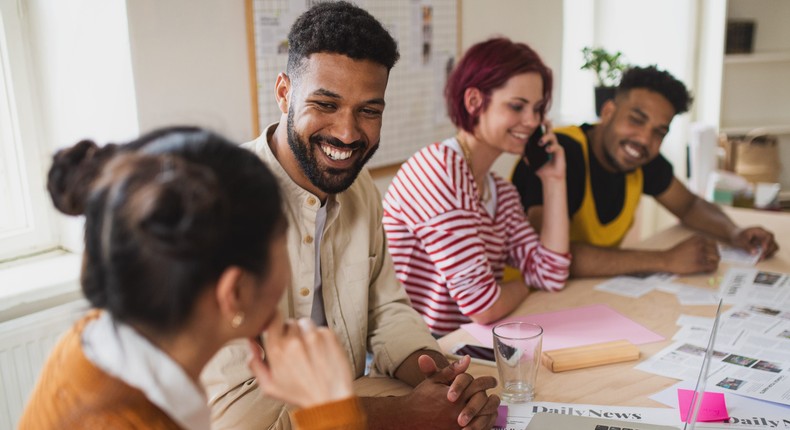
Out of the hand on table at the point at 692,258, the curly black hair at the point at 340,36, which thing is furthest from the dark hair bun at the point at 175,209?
the hand on table at the point at 692,258

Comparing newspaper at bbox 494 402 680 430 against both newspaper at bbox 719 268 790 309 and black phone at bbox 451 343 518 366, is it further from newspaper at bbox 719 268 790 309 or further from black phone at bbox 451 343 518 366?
newspaper at bbox 719 268 790 309

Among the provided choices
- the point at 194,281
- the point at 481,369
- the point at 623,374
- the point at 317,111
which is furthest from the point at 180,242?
the point at 623,374

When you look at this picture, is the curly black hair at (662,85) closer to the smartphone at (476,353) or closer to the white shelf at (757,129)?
the smartphone at (476,353)

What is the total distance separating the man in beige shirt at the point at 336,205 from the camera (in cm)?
130

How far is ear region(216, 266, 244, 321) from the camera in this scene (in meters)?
0.73

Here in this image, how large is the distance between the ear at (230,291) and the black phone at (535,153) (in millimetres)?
1495

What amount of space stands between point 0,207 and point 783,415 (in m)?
1.96

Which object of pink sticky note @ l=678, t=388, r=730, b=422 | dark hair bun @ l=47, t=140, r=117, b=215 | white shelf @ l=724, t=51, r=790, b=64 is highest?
dark hair bun @ l=47, t=140, r=117, b=215

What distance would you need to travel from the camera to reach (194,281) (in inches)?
28.1

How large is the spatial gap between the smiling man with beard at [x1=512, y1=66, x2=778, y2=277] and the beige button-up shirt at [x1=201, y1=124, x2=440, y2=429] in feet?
2.48

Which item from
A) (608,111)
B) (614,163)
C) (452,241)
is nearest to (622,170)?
(614,163)

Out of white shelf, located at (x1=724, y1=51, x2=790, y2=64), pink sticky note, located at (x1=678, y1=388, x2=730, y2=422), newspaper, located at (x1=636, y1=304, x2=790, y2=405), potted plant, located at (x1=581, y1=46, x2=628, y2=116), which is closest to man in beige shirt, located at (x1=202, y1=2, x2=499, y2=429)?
pink sticky note, located at (x1=678, y1=388, x2=730, y2=422)

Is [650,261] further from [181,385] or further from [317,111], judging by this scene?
[181,385]

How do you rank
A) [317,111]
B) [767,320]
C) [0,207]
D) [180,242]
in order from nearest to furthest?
[180,242]
[317,111]
[767,320]
[0,207]
